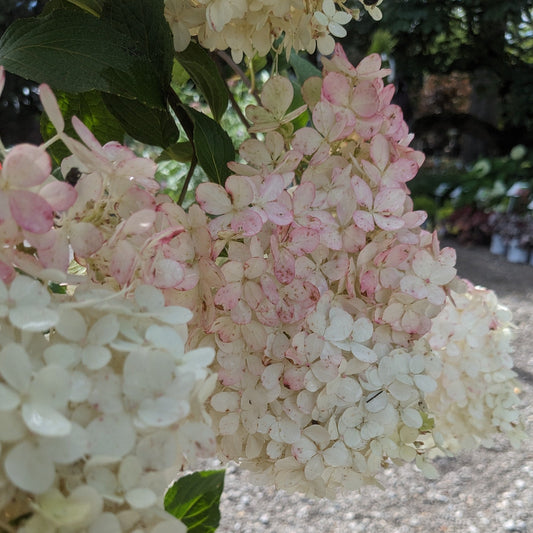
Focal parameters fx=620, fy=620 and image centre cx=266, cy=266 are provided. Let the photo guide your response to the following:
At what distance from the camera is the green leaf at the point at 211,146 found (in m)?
0.37

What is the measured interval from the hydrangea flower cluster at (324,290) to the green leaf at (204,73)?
75mm

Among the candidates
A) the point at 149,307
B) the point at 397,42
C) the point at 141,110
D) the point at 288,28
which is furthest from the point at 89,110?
the point at 397,42

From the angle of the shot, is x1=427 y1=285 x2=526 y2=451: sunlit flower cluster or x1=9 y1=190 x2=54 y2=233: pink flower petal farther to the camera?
x1=427 y1=285 x2=526 y2=451: sunlit flower cluster

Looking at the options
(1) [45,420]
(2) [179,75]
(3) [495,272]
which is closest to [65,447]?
(1) [45,420]

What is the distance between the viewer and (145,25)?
36 cm

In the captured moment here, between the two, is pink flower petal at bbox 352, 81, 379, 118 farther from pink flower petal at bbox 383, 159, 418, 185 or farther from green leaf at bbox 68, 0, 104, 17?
green leaf at bbox 68, 0, 104, 17

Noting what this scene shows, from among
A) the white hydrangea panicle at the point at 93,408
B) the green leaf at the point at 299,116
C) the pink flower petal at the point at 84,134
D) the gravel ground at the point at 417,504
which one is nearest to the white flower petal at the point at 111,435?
the white hydrangea panicle at the point at 93,408

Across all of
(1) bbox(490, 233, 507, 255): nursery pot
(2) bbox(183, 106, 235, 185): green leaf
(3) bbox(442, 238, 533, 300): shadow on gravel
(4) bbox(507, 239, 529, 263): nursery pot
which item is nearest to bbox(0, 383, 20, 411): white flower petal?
(2) bbox(183, 106, 235, 185): green leaf

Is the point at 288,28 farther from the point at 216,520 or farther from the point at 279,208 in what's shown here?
the point at 216,520

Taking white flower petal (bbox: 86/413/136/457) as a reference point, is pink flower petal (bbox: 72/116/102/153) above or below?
above

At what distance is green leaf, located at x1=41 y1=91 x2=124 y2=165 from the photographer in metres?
0.43

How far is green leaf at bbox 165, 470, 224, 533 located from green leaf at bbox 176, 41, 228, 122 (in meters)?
0.25

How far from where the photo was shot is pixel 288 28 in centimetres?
36

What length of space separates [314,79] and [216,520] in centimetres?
27
